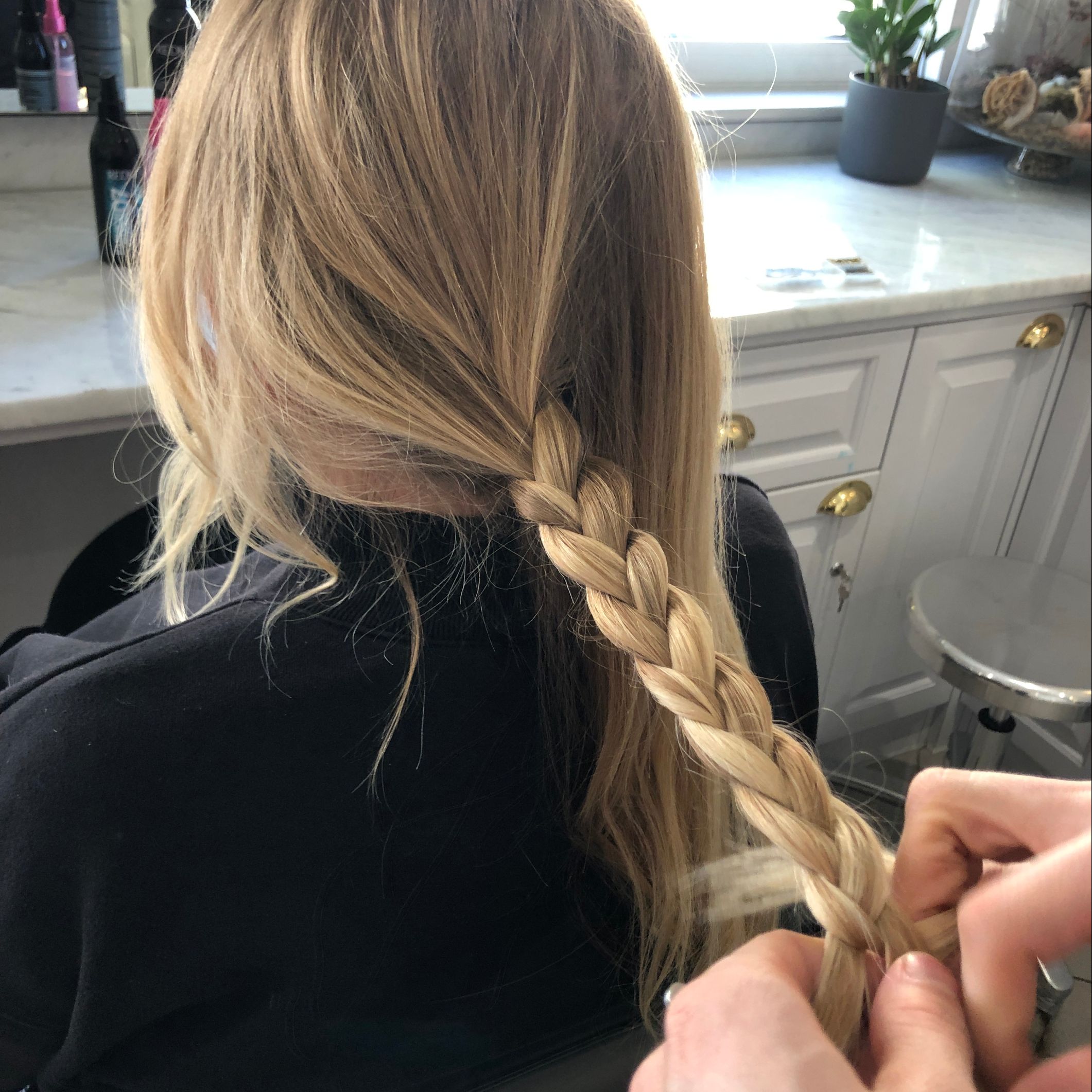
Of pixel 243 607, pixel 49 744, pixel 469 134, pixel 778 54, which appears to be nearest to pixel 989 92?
pixel 778 54

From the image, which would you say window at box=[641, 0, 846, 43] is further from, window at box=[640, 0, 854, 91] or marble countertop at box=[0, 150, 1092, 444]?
marble countertop at box=[0, 150, 1092, 444]

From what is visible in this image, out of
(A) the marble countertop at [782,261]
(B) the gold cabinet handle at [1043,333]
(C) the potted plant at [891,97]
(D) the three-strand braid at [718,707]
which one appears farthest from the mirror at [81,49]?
(B) the gold cabinet handle at [1043,333]

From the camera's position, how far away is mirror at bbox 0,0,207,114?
3.93 ft

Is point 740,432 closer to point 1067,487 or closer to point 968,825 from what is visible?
point 1067,487

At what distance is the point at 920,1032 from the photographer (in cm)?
30

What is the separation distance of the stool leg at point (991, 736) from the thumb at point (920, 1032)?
4.18 ft

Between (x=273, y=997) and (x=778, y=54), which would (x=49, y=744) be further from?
(x=778, y=54)

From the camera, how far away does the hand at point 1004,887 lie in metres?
0.27

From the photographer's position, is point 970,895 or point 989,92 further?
point 989,92

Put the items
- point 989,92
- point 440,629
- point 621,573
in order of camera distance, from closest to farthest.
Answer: point 621,573 < point 440,629 < point 989,92

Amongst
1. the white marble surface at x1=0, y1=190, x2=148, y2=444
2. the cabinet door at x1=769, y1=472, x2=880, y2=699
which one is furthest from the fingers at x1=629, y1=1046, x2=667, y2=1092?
the cabinet door at x1=769, y1=472, x2=880, y2=699

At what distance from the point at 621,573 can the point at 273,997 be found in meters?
0.35

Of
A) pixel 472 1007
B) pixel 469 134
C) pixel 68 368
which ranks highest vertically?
pixel 469 134

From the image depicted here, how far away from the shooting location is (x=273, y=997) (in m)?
0.60
